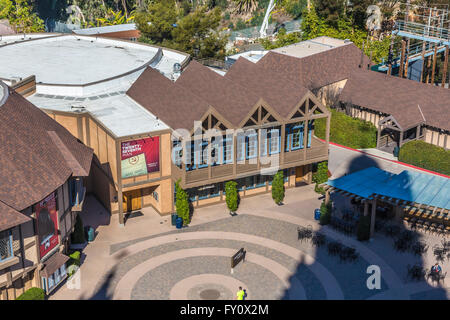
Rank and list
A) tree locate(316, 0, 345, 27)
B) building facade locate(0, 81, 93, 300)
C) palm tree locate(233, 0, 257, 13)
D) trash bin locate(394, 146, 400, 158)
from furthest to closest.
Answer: palm tree locate(233, 0, 257, 13) < tree locate(316, 0, 345, 27) < trash bin locate(394, 146, 400, 158) < building facade locate(0, 81, 93, 300)

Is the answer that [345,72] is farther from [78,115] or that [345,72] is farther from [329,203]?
[78,115]

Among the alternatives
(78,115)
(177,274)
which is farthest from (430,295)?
(78,115)

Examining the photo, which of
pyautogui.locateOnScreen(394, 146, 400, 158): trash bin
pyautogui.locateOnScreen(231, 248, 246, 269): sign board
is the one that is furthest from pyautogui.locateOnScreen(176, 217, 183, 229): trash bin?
pyautogui.locateOnScreen(394, 146, 400, 158): trash bin

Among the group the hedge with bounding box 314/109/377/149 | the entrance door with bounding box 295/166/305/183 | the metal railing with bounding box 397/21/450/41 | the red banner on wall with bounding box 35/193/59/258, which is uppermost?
the metal railing with bounding box 397/21/450/41

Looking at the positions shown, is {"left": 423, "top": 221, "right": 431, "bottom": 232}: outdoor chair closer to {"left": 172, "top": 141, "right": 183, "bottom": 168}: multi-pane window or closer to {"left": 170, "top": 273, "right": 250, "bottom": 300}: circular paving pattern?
{"left": 170, "top": 273, "right": 250, "bottom": 300}: circular paving pattern

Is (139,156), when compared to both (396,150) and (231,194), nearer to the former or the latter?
(231,194)

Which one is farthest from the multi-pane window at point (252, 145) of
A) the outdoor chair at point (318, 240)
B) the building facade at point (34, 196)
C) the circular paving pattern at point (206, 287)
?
the building facade at point (34, 196)
